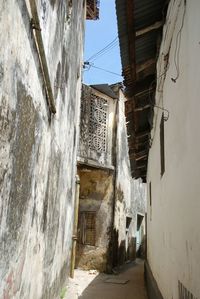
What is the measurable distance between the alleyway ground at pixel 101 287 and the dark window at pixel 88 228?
1.16m

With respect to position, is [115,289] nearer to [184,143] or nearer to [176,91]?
[176,91]

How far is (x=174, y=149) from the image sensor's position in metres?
4.81

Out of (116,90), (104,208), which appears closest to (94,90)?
(116,90)

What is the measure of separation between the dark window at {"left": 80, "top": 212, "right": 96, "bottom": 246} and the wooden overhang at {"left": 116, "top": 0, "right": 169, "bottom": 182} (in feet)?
17.2

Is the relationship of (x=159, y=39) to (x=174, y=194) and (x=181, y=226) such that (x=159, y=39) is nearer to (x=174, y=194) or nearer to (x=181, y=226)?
(x=174, y=194)

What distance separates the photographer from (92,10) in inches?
782

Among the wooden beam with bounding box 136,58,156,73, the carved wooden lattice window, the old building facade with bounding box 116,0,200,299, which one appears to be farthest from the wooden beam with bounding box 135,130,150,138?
the carved wooden lattice window

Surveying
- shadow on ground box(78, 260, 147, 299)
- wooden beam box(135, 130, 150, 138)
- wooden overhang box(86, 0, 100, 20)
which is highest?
wooden overhang box(86, 0, 100, 20)

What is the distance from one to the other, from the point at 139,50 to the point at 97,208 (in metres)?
8.61

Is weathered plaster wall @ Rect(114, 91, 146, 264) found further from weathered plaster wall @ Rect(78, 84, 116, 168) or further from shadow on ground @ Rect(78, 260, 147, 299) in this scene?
shadow on ground @ Rect(78, 260, 147, 299)

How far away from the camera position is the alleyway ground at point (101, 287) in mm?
9755

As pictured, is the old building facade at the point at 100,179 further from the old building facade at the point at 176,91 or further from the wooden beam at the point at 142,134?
the old building facade at the point at 176,91

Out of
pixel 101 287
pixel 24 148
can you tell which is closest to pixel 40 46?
pixel 24 148

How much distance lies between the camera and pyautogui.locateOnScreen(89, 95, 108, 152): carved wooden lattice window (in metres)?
14.4
